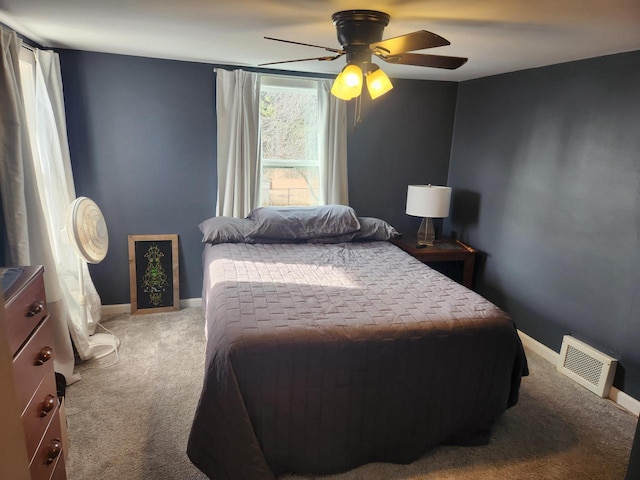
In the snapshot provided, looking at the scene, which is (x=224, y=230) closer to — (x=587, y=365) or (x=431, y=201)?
(x=431, y=201)

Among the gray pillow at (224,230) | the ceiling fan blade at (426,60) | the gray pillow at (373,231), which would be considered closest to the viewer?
the ceiling fan blade at (426,60)

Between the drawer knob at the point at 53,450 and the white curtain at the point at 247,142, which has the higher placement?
the white curtain at the point at 247,142

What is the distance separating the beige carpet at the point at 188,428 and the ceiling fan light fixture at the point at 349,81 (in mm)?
1897

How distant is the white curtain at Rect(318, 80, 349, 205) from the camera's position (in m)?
3.77

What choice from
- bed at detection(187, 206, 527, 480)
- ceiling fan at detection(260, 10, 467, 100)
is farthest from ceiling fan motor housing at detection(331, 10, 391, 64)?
bed at detection(187, 206, 527, 480)

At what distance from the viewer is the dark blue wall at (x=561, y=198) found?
2598mm

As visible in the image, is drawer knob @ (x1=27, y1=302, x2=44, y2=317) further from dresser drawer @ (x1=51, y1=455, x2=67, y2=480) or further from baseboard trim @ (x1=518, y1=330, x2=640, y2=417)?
baseboard trim @ (x1=518, y1=330, x2=640, y2=417)

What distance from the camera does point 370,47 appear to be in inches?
80.7

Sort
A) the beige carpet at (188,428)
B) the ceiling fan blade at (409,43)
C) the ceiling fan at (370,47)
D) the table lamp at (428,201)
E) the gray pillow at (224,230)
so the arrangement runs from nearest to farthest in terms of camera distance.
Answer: the ceiling fan blade at (409,43) < the ceiling fan at (370,47) < the beige carpet at (188,428) < the gray pillow at (224,230) < the table lamp at (428,201)

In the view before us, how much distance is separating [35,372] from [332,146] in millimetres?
2912

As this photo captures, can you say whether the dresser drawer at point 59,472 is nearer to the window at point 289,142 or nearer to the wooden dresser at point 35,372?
the wooden dresser at point 35,372

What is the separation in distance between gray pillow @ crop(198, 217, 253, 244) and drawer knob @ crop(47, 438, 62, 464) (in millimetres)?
1806

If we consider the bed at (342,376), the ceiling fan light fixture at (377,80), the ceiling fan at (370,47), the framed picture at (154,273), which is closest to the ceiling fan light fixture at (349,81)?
the ceiling fan at (370,47)

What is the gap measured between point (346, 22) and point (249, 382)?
1.70 metres
